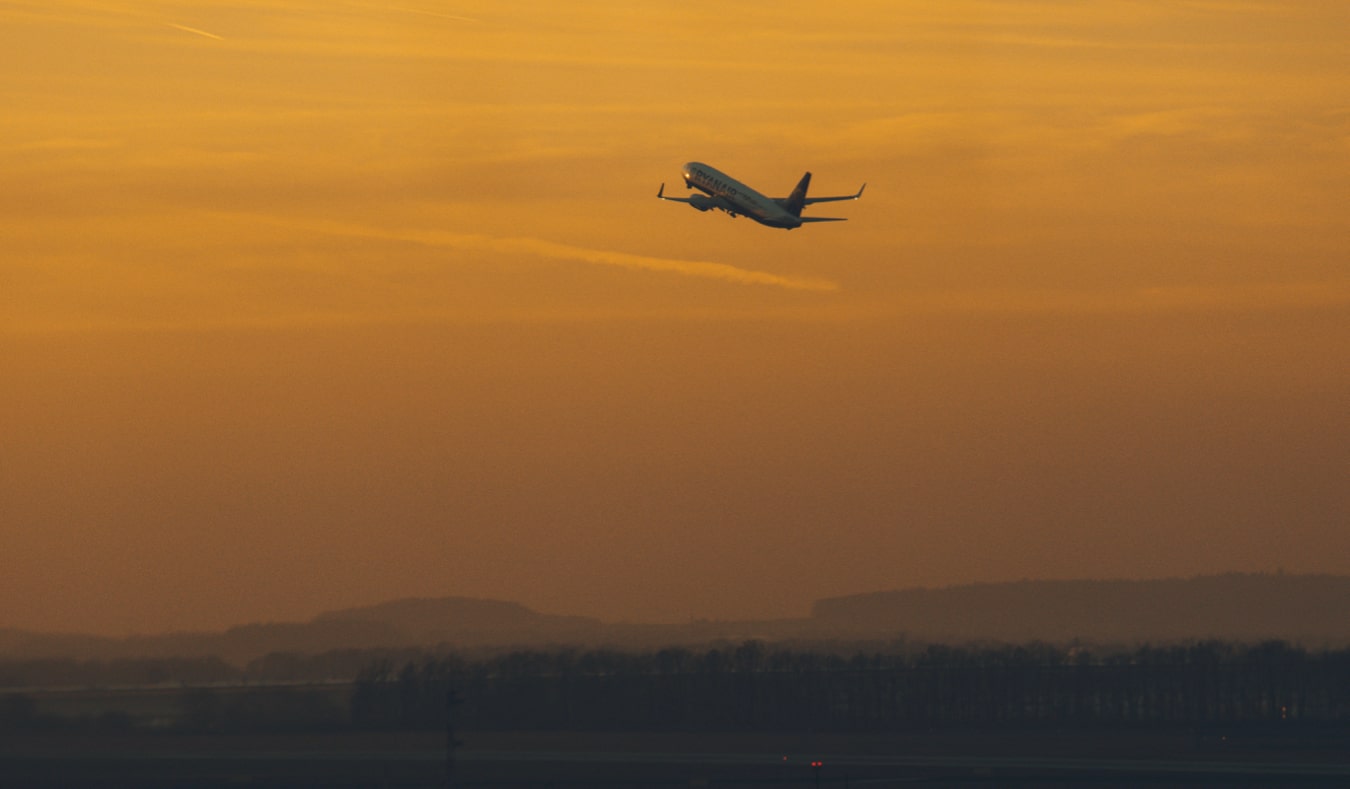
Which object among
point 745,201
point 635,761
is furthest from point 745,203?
point 635,761

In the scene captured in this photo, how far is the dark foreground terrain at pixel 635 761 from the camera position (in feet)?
383

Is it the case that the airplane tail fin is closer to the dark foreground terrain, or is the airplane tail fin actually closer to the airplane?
the airplane

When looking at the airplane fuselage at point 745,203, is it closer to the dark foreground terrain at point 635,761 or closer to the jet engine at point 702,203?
the jet engine at point 702,203

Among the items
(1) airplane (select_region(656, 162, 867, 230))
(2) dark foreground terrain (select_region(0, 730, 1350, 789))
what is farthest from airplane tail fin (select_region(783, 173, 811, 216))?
(2) dark foreground terrain (select_region(0, 730, 1350, 789))

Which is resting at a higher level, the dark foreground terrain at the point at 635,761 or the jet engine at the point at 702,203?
the jet engine at the point at 702,203

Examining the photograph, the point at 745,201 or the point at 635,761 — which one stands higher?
the point at 745,201

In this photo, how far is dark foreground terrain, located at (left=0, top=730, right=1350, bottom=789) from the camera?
116625 mm

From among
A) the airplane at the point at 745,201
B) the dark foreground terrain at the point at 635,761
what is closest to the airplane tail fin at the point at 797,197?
the airplane at the point at 745,201

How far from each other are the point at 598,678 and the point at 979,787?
140 feet

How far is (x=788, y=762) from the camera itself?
127562 millimetres

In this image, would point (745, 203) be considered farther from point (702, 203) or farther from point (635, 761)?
point (635, 761)

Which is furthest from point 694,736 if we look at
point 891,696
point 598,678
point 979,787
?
point 979,787

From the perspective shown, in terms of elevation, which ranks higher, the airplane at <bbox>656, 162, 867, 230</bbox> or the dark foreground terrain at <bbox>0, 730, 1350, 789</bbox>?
the airplane at <bbox>656, 162, 867, 230</bbox>

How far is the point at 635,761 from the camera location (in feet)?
416
